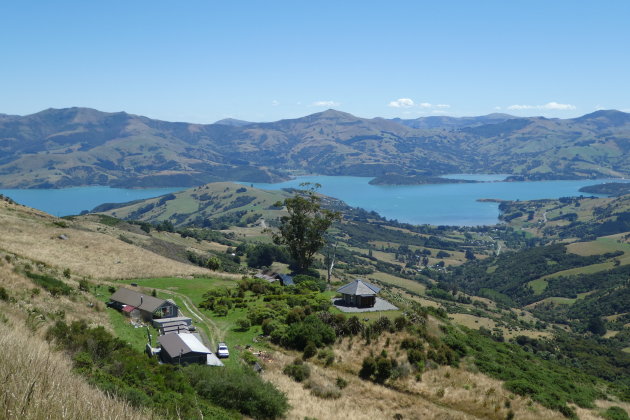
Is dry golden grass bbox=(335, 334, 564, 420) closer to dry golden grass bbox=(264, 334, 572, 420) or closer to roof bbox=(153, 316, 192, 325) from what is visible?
dry golden grass bbox=(264, 334, 572, 420)

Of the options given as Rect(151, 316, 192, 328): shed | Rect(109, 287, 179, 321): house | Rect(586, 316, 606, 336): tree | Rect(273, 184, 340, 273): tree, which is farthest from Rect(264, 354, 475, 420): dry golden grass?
Rect(586, 316, 606, 336): tree

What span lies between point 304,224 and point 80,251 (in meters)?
28.6

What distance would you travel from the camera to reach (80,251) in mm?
56031

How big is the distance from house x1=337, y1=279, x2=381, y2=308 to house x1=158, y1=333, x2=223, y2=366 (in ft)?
52.9

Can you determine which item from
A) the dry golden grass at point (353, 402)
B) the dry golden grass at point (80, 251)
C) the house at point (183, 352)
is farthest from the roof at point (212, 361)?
the dry golden grass at point (80, 251)

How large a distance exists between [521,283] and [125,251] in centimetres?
16917

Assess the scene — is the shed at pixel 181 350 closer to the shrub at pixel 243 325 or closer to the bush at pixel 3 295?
the shrub at pixel 243 325

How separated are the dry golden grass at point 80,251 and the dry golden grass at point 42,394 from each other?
4322 centimetres

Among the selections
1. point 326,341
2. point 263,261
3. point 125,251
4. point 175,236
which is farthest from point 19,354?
point 175,236

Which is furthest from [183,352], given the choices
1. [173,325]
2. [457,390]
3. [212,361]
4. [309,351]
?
[457,390]

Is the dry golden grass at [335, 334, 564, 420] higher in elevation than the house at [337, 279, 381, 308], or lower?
lower

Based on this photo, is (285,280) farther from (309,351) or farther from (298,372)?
(298,372)

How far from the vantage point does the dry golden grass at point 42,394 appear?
250 inches

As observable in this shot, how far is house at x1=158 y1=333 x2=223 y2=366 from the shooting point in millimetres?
25547
